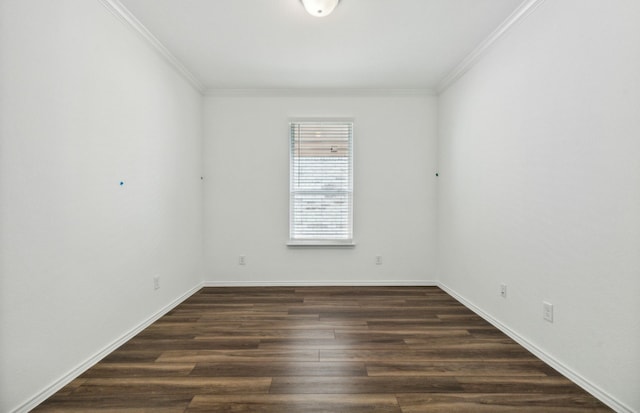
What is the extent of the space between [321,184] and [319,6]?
2337mm

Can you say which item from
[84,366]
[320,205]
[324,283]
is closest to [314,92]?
[320,205]

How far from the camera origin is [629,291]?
166cm

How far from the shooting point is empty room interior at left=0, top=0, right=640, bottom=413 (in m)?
1.75

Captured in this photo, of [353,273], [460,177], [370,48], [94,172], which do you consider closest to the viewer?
[94,172]

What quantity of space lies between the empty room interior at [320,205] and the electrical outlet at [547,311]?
2 centimetres

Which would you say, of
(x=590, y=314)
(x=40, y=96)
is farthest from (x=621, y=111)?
(x=40, y=96)

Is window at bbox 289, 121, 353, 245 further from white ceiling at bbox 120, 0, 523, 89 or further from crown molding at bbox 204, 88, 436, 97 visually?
white ceiling at bbox 120, 0, 523, 89

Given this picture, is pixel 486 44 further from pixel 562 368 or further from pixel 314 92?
pixel 562 368

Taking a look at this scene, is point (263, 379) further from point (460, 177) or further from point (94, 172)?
point (460, 177)

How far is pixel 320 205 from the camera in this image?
4.41m

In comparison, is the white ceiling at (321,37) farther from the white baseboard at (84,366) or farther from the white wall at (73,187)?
the white baseboard at (84,366)

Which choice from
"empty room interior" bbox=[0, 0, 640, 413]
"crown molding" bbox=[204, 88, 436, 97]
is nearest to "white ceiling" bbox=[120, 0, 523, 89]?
"empty room interior" bbox=[0, 0, 640, 413]

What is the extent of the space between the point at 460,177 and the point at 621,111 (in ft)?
6.49

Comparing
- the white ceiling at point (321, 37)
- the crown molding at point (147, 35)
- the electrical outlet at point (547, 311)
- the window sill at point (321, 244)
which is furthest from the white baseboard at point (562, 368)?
the crown molding at point (147, 35)
